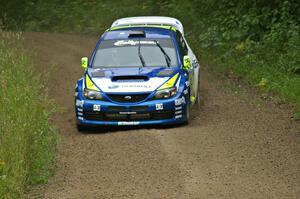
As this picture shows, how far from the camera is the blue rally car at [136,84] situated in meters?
13.2

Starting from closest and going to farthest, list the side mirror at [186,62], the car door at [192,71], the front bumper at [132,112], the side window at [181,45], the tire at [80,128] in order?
the front bumper at [132,112] → the tire at [80,128] → the side mirror at [186,62] → the car door at [192,71] → the side window at [181,45]

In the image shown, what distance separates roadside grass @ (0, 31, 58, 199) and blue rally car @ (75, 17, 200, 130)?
907mm

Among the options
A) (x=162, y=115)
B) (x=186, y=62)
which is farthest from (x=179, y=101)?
(x=186, y=62)

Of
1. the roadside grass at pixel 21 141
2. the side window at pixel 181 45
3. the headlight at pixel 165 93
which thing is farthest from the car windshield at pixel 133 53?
the roadside grass at pixel 21 141

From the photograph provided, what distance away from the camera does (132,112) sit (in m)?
13.1

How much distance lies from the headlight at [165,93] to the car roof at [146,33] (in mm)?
1924

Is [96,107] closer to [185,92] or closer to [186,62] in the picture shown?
[185,92]

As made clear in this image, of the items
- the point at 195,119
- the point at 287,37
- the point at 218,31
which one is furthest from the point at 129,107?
the point at 218,31

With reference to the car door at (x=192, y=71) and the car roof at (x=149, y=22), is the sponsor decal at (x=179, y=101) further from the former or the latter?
the car roof at (x=149, y=22)

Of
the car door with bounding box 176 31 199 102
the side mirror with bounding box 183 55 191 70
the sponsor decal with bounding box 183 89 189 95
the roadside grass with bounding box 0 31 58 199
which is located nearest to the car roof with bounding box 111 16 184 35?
the car door with bounding box 176 31 199 102

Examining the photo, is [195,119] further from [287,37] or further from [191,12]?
[191,12]

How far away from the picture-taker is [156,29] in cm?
1536

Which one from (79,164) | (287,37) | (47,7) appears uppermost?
(79,164)

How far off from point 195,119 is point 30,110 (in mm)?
3985
